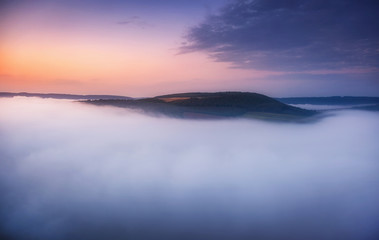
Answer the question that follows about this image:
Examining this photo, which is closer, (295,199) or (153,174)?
(295,199)

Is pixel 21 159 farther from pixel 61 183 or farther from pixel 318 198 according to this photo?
pixel 318 198

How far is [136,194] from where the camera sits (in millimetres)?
33094

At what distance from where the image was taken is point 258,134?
6159 cm

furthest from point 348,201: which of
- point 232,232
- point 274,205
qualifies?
point 232,232

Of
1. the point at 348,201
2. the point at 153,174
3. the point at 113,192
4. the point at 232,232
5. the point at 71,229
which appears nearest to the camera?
the point at 71,229

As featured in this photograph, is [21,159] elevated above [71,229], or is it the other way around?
[21,159]

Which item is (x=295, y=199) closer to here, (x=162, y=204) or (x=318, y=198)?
(x=318, y=198)

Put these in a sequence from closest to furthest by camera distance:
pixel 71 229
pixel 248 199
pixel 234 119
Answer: pixel 71 229 < pixel 248 199 < pixel 234 119

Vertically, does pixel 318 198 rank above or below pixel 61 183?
below

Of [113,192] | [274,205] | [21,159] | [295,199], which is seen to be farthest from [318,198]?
[21,159]

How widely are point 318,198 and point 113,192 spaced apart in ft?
99.2

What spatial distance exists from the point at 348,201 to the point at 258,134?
32.6 m

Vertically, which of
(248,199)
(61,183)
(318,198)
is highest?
(61,183)

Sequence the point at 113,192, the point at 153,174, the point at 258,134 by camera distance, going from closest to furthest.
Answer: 1. the point at 113,192
2. the point at 153,174
3. the point at 258,134
